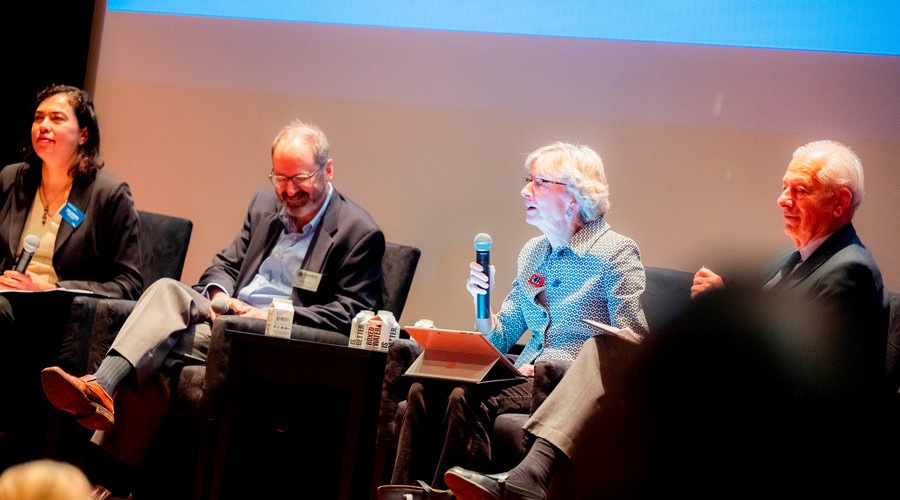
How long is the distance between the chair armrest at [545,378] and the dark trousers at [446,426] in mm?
200

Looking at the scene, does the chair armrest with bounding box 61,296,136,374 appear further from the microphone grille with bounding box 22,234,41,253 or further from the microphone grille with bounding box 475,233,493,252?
the microphone grille with bounding box 475,233,493,252

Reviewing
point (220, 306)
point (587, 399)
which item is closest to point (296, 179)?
point (220, 306)

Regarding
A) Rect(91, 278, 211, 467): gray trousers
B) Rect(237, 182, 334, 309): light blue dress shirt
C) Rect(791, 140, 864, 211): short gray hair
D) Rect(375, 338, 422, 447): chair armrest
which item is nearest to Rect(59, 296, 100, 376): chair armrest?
Rect(91, 278, 211, 467): gray trousers

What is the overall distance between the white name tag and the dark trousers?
35.6 inches

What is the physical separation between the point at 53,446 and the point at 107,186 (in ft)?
3.77

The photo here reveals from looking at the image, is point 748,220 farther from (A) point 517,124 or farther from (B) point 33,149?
(B) point 33,149

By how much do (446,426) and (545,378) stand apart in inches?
13.5

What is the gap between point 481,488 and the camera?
208cm

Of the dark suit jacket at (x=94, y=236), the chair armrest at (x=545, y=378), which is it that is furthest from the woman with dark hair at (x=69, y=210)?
the chair armrest at (x=545, y=378)

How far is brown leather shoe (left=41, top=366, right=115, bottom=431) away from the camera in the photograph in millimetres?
2578

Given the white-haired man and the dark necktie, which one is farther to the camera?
the dark necktie

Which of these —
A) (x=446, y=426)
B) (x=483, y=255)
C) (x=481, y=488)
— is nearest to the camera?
(x=481, y=488)

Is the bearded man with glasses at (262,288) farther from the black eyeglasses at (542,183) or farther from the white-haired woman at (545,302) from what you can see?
the black eyeglasses at (542,183)

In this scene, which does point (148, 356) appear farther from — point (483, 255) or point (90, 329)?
point (483, 255)
